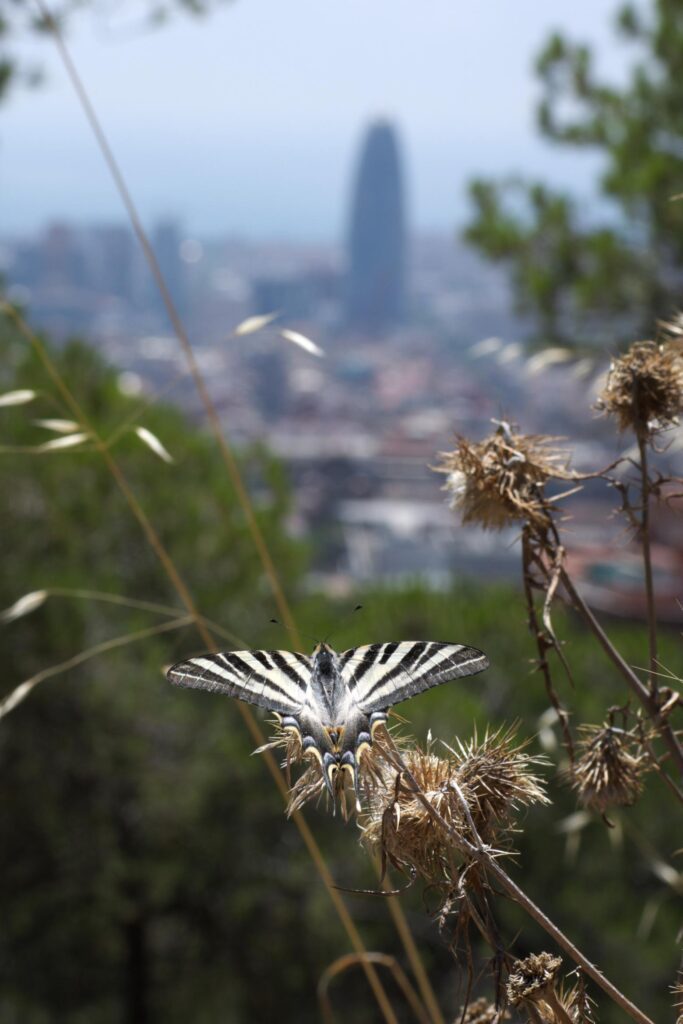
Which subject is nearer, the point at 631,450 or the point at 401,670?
the point at 401,670

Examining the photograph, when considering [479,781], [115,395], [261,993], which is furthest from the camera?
[115,395]

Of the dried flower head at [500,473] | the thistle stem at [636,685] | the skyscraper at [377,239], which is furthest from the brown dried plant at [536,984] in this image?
the skyscraper at [377,239]

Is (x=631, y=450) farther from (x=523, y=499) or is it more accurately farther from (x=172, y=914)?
(x=172, y=914)

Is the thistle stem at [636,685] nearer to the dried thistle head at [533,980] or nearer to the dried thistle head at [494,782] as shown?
the dried thistle head at [494,782]

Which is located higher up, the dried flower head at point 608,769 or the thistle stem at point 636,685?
the thistle stem at point 636,685

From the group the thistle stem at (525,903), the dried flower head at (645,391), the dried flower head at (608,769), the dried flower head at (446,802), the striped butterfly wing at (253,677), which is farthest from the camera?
the dried flower head at (645,391)

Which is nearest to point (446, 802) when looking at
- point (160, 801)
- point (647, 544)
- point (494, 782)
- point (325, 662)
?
point (494, 782)

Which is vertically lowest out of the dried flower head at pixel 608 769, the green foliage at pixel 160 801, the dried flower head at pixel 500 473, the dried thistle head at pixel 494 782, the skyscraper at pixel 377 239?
the skyscraper at pixel 377 239

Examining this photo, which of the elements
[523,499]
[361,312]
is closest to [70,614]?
[523,499]
